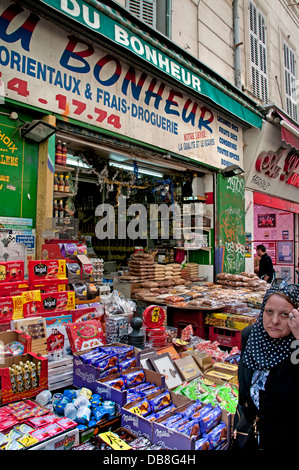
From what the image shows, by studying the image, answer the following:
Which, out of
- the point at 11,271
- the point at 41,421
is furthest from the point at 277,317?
the point at 11,271

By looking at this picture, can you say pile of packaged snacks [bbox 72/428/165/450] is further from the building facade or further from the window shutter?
the window shutter

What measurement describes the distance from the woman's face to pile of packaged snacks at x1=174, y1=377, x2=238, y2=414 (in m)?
0.94

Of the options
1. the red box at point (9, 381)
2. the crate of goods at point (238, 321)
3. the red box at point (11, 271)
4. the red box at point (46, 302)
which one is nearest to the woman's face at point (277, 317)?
the red box at point (9, 381)

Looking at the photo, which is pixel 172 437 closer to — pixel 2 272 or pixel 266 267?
pixel 2 272

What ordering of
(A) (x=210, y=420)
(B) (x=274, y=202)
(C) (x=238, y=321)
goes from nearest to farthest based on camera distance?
(A) (x=210, y=420) < (C) (x=238, y=321) < (B) (x=274, y=202)

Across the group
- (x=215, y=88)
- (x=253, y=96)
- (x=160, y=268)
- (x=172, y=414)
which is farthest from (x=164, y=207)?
(x=172, y=414)

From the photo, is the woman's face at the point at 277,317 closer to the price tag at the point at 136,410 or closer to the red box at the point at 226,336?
the price tag at the point at 136,410

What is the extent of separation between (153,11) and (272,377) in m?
7.28

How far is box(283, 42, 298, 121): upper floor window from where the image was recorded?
1216cm

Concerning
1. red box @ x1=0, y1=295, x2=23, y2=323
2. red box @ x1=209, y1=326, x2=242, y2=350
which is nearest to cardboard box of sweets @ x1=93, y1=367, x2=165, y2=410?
red box @ x1=0, y1=295, x2=23, y2=323

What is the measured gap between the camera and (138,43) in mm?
4992

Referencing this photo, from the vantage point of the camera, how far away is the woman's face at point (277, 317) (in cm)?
180
